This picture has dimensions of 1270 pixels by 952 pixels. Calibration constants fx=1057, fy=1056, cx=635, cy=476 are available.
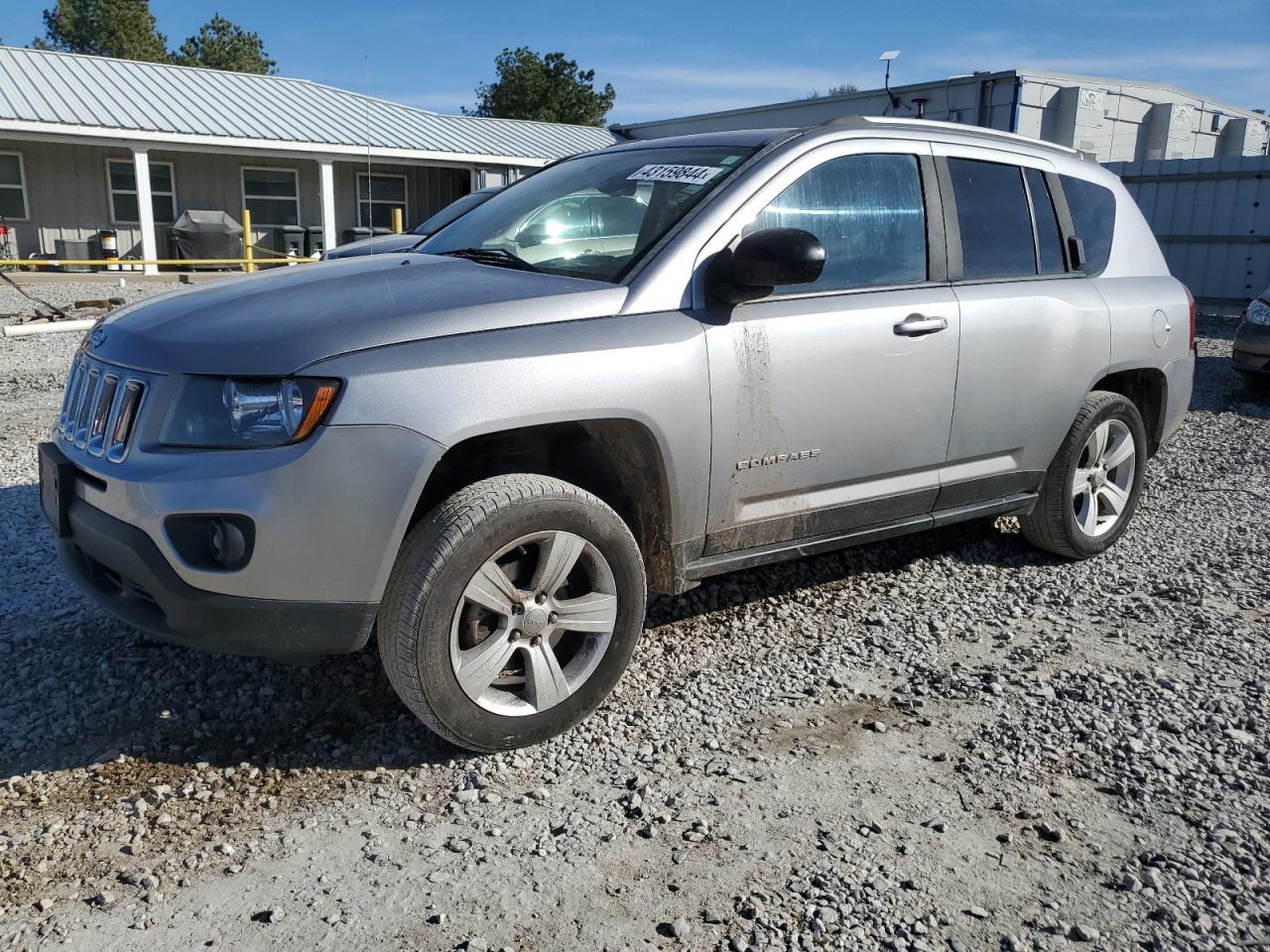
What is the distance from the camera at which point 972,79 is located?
18891 mm

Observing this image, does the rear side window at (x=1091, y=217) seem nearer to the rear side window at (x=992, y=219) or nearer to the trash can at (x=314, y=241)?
the rear side window at (x=992, y=219)

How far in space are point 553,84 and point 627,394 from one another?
55.1 m

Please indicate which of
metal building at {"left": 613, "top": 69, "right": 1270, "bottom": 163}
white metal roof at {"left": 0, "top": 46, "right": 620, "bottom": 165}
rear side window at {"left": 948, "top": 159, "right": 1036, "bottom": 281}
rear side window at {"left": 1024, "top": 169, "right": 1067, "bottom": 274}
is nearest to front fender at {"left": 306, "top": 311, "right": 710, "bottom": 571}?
rear side window at {"left": 948, "top": 159, "right": 1036, "bottom": 281}

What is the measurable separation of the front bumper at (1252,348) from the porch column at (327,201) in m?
18.8

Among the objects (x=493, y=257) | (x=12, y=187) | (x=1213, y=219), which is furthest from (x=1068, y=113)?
(x=12, y=187)

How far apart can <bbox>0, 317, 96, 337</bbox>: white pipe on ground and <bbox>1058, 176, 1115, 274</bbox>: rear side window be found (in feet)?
34.4

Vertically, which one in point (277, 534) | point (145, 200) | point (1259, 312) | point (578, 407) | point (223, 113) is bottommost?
point (277, 534)

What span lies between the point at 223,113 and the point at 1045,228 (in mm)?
22568

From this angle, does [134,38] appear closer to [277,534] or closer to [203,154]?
[203,154]

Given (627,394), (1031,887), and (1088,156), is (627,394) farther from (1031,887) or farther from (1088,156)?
(1088,156)

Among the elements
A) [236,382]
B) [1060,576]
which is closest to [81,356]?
[236,382]

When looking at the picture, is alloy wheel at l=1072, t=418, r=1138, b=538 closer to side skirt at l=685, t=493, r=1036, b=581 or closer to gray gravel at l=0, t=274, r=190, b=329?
side skirt at l=685, t=493, r=1036, b=581

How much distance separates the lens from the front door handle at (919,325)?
383 centimetres

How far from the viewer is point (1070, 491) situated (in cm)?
476
